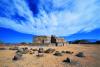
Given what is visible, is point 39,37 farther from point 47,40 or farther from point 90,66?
point 90,66

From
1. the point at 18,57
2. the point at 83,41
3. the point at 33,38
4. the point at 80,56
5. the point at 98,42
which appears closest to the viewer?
the point at 18,57

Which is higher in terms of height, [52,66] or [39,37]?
[39,37]

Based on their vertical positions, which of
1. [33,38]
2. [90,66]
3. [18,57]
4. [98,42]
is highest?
[33,38]

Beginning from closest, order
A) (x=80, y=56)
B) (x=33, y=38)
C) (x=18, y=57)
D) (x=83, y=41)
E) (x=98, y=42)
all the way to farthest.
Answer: (x=18, y=57), (x=80, y=56), (x=98, y=42), (x=33, y=38), (x=83, y=41)

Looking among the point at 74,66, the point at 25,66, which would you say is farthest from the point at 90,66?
the point at 25,66

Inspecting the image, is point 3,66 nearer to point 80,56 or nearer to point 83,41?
point 80,56

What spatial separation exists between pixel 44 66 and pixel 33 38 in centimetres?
2071

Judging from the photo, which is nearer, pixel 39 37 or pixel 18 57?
pixel 18 57

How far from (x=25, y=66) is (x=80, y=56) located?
4507 millimetres

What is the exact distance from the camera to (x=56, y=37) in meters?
28.8

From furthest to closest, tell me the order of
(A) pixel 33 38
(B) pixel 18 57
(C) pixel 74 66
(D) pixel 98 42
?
(A) pixel 33 38 → (D) pixel 98 42 → (B) pixel 18 57 → (C) pixel 74 66

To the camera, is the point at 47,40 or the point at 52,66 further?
the point at 47,40

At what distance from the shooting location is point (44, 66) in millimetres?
7523

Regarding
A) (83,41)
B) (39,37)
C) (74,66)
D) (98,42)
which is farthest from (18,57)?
(83,41)
